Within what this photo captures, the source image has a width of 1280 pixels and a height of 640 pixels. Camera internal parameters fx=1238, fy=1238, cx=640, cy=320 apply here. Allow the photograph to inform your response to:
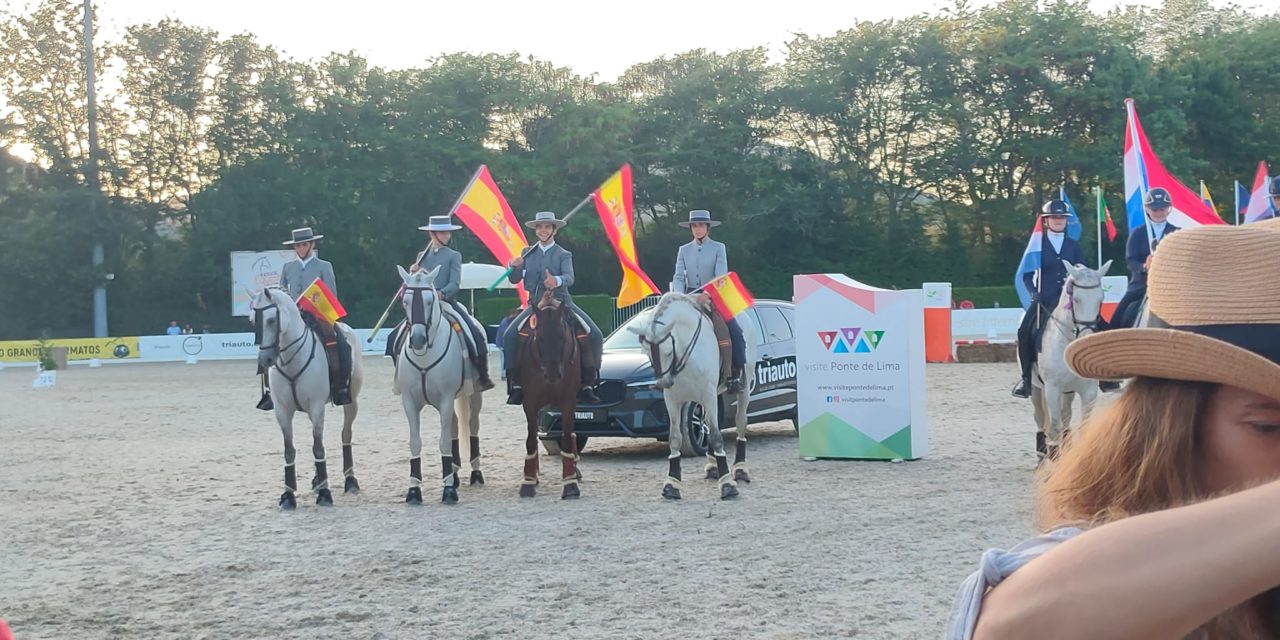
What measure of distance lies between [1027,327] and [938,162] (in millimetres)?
37756

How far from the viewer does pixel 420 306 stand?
10.9 m

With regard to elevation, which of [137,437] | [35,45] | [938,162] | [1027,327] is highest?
[35,45]

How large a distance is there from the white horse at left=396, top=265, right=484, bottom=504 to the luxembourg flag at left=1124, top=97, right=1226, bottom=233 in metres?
6.48

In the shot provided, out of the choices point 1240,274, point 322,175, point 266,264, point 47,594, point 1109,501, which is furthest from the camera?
point 322,175

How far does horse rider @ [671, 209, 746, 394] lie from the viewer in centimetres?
1145

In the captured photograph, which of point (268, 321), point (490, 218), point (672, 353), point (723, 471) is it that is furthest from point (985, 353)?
point (268, 321)

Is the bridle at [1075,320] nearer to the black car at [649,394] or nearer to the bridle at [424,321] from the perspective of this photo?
the black car at [649,394]

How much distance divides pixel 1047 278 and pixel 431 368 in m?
5.77

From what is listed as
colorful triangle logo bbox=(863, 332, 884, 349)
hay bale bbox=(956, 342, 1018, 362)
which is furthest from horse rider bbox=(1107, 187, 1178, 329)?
hay bale bbox=(956, 342, 1018, 362)

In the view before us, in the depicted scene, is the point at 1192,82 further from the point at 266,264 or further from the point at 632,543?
the point at 632,543

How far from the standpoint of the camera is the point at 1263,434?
1484 millimetres

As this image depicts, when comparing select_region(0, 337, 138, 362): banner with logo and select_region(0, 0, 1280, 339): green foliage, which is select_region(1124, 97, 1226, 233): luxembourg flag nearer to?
select_region(0, 337, 138, 362): banner with logo

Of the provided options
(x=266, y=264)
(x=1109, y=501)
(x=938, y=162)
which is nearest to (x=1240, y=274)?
(x=1109, y=501)

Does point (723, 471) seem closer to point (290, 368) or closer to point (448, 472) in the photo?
point (448, 472)
